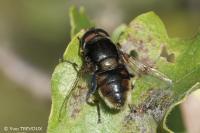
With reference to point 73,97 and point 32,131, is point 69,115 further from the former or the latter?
point 32,131

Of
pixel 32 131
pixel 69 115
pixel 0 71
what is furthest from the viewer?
pixel 0 71

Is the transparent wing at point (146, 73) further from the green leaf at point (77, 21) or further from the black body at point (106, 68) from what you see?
the green leaf at point (77, 21)

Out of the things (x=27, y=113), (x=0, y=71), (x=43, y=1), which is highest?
(x=43, y=1)

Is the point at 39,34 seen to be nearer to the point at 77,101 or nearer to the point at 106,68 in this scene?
the point at 106,68

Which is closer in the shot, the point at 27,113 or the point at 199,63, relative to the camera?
the point at 199,63

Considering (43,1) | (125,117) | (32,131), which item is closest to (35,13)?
(43,1)

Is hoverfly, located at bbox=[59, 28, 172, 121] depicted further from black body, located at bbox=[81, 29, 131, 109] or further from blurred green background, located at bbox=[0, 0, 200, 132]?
blurred green background, located at bbox=[0, 0, 200, 132]

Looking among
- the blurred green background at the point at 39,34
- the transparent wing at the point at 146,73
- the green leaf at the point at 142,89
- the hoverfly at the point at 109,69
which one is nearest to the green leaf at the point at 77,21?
the hoverfly at the point at 109,69
